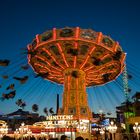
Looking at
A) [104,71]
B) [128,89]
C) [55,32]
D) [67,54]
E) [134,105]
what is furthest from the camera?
[134,105]

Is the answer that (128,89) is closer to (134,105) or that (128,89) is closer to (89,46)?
(134,105)

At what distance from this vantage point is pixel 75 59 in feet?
108

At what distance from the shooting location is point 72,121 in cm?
3203

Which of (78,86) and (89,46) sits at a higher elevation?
(89,46)

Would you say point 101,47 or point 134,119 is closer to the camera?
point 101,47

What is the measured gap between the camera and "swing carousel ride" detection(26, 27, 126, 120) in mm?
29062

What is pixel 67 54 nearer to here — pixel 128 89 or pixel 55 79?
pixel 55 79

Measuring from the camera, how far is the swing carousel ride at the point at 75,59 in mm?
29062

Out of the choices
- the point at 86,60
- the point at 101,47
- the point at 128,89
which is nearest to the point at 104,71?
the point at 86,60

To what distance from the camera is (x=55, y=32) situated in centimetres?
2866

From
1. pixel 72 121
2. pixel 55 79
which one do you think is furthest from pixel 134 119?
pixel 55 79

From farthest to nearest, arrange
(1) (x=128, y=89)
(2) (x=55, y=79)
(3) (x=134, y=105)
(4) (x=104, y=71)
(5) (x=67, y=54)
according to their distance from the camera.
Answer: (3) (x=134, y=105), (1) (x=128, y=89), (2) (x=55, y=79), (4) (x=104, y=71), (5) (x=67, y=54)

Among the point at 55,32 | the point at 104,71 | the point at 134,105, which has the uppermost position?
the point at 55,32

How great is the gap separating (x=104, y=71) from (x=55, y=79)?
878 cm
